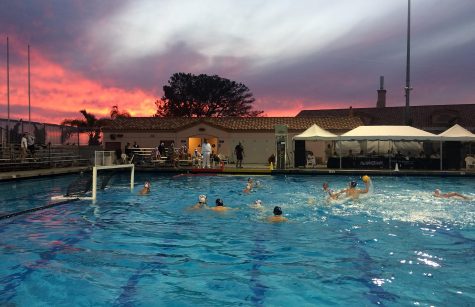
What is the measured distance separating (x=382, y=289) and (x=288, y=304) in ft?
4.83

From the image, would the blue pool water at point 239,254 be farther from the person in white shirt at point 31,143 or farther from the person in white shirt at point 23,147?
the person in white shirt at point 31,143

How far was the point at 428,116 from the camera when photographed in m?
47.6

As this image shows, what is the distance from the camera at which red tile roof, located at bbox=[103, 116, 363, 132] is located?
35250 millimetres

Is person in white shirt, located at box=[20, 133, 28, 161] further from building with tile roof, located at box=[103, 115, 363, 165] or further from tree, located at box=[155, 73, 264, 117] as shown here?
tree, located at box=[155, 73, 264, 117]

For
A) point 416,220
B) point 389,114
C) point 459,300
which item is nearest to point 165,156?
point 416,220

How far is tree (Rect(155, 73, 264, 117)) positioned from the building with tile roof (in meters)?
28.8

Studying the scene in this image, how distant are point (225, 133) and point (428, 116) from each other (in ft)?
84.2

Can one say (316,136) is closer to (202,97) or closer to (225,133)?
(225,133)

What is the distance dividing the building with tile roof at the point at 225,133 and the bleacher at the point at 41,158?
5.82 meters

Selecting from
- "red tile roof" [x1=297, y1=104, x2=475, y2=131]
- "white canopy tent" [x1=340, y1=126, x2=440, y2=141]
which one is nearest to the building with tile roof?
"white canopy tent" [x1=340, y1=126, x2=440, y2=141]

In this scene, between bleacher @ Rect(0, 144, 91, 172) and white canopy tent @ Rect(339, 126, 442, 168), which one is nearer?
bleacher @ Rect(0, 144, 91, 172)

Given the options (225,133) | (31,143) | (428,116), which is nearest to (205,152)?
(225,133)

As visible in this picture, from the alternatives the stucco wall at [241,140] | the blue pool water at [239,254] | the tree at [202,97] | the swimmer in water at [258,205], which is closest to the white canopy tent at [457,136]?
the stucco wall at [241,140]

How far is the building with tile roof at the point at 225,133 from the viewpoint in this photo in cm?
3522
